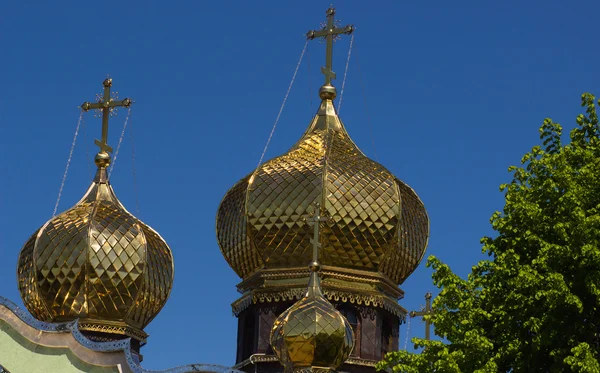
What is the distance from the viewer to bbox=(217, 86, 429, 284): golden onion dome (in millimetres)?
24141

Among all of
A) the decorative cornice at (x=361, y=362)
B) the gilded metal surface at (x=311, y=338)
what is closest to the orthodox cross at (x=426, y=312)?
the decorative cornice at (x=361, y=362)

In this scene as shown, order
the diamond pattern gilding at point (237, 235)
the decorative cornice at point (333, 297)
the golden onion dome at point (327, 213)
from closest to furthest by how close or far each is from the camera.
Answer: the decorative cornice at point (333, 297) < the golden onion dome at point (327, 213) < the diamond pattern gilding at point (237, 235)

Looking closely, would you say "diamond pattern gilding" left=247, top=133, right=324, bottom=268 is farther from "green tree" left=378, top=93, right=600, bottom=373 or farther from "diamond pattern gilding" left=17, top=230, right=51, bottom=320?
"green tree" left=378, top=93, right=600, bottom=373

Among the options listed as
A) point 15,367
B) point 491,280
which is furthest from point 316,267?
point 15,367

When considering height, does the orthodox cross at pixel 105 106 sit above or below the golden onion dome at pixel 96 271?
above

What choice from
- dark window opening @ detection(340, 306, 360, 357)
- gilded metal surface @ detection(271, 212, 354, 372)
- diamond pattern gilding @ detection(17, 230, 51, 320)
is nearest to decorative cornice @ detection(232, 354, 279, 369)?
dark window opening @ detection(340, 306, 360, 357)

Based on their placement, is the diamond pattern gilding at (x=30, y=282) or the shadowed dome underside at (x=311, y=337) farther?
the diamond pattern gilding at (x=30, y=282)

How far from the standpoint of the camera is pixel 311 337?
799 inches

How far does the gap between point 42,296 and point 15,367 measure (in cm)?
285

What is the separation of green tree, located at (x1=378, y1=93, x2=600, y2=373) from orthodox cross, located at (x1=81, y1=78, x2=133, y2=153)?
873cm

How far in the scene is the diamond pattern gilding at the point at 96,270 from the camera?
24359 millimetres

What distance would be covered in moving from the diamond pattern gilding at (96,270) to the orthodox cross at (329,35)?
383 cm

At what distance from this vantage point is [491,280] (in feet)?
63.3

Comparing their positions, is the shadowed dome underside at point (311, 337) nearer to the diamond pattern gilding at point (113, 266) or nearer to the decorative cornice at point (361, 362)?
the decorative cornice at point (361, 362)
